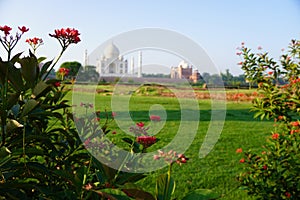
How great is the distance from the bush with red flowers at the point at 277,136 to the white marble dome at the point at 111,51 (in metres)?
1.23

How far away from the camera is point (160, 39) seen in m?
1.13

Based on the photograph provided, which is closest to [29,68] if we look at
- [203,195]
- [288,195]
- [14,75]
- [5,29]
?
[14,75]

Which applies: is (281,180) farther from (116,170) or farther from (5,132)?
(5,132)

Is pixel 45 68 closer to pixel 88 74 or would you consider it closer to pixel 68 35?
pixel 68 35

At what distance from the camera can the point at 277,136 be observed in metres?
2.05

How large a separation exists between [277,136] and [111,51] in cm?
131

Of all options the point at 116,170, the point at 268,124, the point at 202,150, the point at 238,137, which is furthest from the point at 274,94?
the point at 268,124

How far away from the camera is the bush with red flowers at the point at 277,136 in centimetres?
196

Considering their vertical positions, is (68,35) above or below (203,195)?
above

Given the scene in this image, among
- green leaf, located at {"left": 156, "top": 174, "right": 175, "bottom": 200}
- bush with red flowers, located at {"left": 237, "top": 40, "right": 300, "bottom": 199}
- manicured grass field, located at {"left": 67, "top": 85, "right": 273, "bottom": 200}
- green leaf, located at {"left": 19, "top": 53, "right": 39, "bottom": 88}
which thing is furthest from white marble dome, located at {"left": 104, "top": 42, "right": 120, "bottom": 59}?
bush with red flowers, located at {"left": 237, "top": 40, "right": 300, "bottom": 199}

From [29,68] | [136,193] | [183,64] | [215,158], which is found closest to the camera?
[136,193]

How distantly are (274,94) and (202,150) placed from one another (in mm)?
2758

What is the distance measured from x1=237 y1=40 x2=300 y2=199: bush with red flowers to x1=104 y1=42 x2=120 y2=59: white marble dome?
4.04 feet

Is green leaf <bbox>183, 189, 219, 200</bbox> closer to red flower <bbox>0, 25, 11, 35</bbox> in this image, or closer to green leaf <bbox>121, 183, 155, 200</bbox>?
green leaf <bbox>121, 183, 155, 200</bbox>
